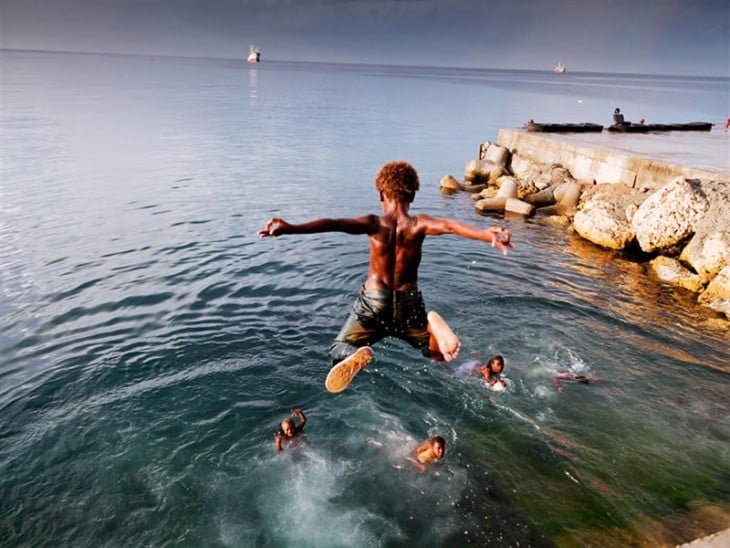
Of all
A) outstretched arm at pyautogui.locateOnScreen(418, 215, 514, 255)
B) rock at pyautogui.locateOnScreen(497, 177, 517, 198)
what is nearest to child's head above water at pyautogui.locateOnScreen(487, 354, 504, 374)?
outstretched arm at pyautogui.locateOnScreen(418, 215, 514, 255)

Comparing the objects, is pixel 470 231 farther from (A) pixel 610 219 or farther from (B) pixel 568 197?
(B) pixel 568 197

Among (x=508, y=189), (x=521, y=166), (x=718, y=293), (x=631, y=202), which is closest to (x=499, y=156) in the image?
(x=521, y=166)

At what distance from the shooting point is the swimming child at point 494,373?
8.88 meters

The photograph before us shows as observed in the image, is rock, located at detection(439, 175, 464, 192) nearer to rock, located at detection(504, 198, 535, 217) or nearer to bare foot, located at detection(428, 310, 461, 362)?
rock, located at detection(504, 198, 535, 217)

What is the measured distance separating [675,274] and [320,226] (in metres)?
13.3

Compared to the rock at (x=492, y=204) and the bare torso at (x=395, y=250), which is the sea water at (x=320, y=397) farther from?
the rock at (x=492, y=204)

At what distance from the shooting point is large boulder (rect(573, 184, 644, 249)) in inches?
650

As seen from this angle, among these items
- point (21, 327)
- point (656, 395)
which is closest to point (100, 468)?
point (21, 327)

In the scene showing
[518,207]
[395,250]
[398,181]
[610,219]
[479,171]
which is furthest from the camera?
[479,171]

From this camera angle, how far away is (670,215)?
14844mm

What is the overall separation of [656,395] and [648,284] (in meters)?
6.22

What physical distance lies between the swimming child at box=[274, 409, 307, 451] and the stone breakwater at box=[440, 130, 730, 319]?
11.3m

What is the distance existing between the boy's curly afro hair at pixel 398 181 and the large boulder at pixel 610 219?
44.4 feet

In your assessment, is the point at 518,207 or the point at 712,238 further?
the point at 518,207
